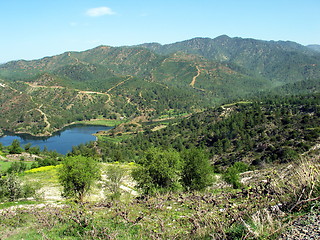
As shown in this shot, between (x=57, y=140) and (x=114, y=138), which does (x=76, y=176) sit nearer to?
(x=114, y=138)

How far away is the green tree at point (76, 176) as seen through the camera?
31.1m

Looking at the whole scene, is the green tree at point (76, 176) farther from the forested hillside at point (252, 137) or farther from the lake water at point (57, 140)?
the lake water at point (57, 140)

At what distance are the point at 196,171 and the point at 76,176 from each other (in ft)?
50.7

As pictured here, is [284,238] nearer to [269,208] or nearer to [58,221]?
[269,208]

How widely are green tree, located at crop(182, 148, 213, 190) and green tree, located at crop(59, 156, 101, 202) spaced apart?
1278cm

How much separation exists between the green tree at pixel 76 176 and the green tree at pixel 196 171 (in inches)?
503

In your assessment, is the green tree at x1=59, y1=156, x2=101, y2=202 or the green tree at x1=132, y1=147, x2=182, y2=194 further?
the green tree at x1=59, y1=156, x2=101, y2=202

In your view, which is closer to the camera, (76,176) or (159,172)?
(159,172)

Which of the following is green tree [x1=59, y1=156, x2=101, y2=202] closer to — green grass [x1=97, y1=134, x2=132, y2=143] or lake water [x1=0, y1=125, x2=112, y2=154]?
lake water [x1=0, y1=125, x2=112, y2=154]

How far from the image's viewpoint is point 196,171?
30297mm

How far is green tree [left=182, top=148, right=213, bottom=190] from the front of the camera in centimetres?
3023

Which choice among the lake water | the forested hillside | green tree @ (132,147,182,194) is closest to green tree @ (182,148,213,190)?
green tree @ (132,147,182,194)

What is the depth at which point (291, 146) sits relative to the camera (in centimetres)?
6738

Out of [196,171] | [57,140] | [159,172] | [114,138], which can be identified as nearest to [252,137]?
[196,171]
